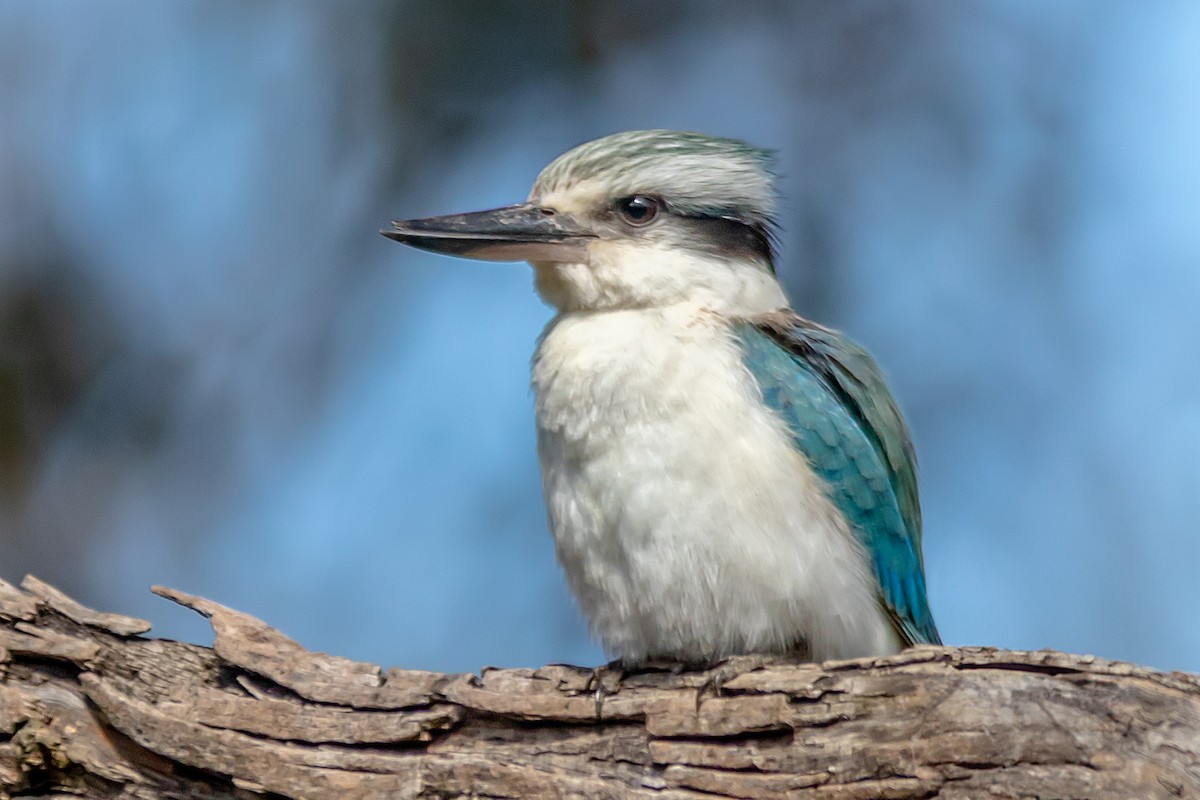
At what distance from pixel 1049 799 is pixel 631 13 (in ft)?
15.1

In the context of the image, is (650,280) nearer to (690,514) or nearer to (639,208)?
(639,208)

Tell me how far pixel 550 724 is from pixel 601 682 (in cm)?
16

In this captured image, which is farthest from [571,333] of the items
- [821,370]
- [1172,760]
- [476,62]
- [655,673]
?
[476,62]

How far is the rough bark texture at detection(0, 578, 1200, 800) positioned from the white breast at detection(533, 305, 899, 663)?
17 centimetres

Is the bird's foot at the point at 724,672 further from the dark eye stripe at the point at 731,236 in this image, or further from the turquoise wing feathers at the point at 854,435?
the dark eye stripe at the point at 731,236

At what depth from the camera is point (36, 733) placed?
2875 millimetres

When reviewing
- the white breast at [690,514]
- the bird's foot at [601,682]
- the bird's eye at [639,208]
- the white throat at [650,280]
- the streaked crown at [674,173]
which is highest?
the streaked crown at [674,173]

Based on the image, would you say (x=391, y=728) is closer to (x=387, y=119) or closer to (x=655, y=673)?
(x=655, y=673)

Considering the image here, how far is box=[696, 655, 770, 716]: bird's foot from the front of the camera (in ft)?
9.48

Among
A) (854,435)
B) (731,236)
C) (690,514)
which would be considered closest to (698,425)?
(690,514)

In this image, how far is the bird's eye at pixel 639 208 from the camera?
350cm

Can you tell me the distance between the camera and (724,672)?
116 inches

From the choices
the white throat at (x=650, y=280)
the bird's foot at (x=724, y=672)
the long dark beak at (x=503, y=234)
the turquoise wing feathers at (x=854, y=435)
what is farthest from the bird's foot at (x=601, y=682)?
the long dark beak at (x=503, y=234)

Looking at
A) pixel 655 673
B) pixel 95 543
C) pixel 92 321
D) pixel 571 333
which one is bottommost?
pixel 655 673
